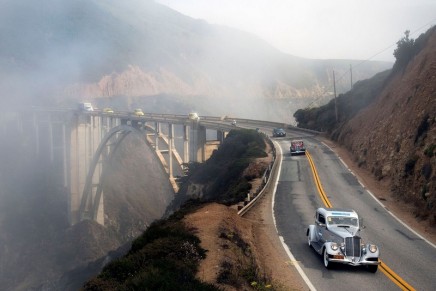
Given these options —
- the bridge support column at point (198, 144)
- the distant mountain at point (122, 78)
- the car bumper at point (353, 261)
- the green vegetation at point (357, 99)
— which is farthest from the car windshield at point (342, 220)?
the distant mountain at point (122, 78)

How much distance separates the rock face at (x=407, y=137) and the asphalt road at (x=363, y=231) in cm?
215

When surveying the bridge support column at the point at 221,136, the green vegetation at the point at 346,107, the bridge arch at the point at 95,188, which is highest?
the green vegetation at the point at 346,107

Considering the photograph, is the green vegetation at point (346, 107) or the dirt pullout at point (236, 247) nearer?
the dirt pullout at point (236, 247)

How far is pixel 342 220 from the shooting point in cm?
1622

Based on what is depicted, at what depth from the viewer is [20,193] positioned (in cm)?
9319

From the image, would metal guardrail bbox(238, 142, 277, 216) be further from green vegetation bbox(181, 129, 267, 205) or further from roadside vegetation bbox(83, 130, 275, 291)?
roadside vegetation bbox(83, 130, 275, 291)

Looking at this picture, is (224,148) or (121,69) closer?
(224,148)

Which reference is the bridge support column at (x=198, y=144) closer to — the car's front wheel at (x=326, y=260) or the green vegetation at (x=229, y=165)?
the green vegetation at (x=229, y=165)

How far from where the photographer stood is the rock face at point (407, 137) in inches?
994

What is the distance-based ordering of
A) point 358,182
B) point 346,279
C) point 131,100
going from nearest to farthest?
point 346,279 → point 358,182 → point 131,100

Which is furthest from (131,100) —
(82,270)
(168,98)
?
(82,270)

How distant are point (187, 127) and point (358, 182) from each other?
27.3m

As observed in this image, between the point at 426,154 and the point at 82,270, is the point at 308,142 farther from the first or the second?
the point at 82,270

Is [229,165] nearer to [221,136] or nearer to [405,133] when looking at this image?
[221,136]
